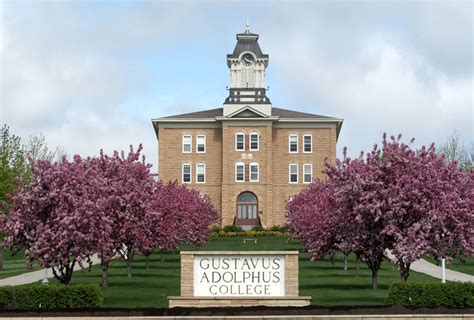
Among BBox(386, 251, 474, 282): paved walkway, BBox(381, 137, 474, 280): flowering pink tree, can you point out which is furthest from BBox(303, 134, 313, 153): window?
BBox(381, 137, 474, 280): flowering pink tree

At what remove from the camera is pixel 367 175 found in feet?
88.2

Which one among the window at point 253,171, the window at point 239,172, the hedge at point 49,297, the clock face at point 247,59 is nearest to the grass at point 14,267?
the hedge at point 49,297

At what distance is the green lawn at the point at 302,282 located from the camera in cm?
2603

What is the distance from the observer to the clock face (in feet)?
281

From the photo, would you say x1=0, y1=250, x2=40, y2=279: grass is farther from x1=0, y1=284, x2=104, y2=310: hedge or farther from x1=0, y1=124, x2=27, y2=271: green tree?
x1=0, y1=284, x2=104, y2=310: hedge

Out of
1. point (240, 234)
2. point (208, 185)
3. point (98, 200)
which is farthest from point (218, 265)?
point (208, 185)

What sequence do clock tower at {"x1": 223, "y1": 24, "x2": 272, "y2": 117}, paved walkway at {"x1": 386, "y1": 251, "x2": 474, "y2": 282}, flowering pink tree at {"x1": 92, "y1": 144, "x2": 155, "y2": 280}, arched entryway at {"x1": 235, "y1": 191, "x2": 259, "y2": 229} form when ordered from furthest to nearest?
clock tower at {"x1": 223, "y1": 24, "x2": 272, "y2": 117} < arched entryway at {"x1": 235, "y1": 191, "x2": 259, "y2": 229} < paved walkway at {"x1": 386, "y1": 251, "x2": 474, "y2": 282} < flowering pink tree at {"x1": 92, "y1": 144, "x2": 155, "y2": 280}

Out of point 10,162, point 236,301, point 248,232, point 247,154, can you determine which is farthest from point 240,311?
point 247,154

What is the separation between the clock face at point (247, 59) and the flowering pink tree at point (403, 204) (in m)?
58.0

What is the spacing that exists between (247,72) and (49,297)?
65.4 meters

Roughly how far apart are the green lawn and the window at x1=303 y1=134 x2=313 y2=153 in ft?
106

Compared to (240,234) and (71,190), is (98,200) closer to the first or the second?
(71,190)

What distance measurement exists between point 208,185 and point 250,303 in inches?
2340

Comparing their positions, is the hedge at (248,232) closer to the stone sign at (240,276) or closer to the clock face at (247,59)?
the clock face at (247,59)
